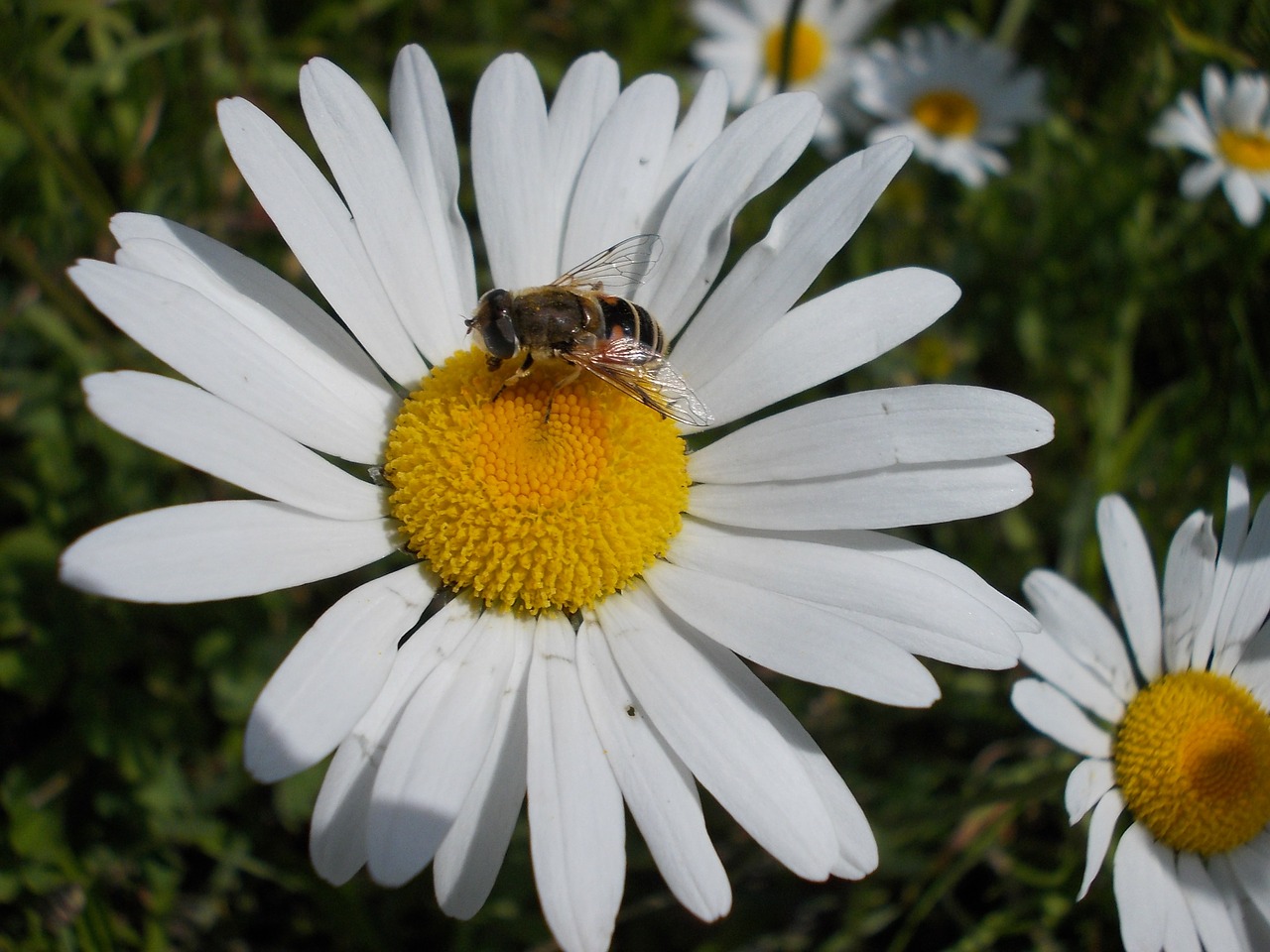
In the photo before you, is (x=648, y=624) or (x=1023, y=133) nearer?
(x=648, y=624)

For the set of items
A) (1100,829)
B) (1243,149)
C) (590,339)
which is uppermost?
(1243,149)

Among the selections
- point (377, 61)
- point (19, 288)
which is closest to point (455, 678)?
point (19, 288)

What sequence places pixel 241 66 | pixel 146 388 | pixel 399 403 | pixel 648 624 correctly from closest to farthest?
pixel 146 388
pixel 648 624
pixel 399 403
pixel 241 66

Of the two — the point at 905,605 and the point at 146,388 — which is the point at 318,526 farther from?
the point at 905,605

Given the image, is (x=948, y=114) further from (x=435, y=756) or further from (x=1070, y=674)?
(x=435, y=756)

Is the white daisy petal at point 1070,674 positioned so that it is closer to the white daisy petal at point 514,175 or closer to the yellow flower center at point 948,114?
the white daisy petal at point 514,175

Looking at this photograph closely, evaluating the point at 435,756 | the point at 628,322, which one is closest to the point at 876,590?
the point at 628,322

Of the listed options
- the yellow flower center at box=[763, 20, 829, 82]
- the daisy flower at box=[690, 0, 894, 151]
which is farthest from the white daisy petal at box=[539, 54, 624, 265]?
the yellow flower center at box=[763, 20, 829, 82]

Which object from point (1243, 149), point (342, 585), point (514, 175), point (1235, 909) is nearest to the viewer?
point (1235, 909)
